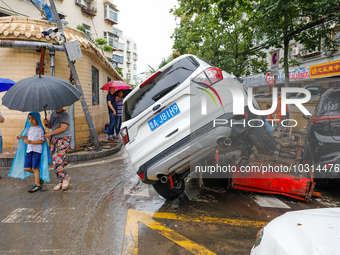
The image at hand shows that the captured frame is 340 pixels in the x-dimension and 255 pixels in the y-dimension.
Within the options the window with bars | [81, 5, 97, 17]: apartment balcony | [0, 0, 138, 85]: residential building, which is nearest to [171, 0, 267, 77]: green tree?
the window with bars

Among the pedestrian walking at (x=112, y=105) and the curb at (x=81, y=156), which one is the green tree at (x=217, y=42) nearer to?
the pedestrian walking at (x=112, y=105)

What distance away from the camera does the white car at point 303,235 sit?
1564 mm

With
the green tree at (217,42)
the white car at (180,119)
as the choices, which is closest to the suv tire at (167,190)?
the white car at (180,119)

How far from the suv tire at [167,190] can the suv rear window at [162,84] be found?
1.11 meters

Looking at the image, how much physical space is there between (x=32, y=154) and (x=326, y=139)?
4.91 metres

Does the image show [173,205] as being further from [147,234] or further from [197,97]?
[197,97]

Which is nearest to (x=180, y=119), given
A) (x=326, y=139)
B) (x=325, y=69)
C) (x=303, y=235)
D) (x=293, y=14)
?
(x=303, y=235)

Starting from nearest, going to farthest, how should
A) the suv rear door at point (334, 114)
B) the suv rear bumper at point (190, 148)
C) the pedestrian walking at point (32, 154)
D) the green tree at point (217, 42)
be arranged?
the suv rear bumper at point (190, 148) → the suv rear door at point (334, 114) → the pedestrian walking at point (32, 154) → the green tree at point (217, 42)

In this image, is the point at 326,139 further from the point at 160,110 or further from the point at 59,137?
the point at 59,137

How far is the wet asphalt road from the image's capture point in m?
2.77

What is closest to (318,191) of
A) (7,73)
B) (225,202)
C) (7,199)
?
(225,202)

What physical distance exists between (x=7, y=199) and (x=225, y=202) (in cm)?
348

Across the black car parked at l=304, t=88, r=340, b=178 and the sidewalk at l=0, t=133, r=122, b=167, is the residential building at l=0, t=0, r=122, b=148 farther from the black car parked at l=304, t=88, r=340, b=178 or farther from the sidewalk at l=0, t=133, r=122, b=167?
the black car parked at l=304, t=88, r=340, b=178

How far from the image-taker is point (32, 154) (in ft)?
14.4
